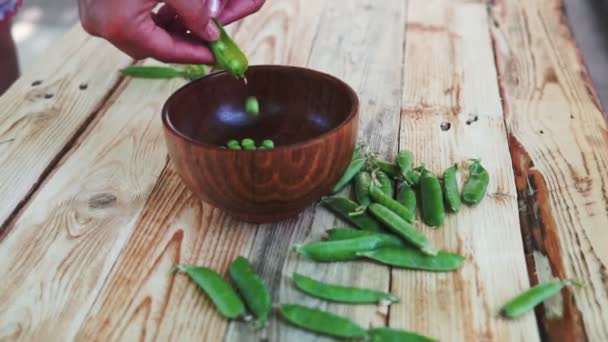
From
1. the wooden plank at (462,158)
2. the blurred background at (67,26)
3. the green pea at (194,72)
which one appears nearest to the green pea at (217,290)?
the wooden plank at (462,158)

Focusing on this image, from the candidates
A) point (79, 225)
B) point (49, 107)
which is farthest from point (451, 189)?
point (49, 107)

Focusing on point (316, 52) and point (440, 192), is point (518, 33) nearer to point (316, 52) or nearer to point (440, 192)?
point (316, 52)

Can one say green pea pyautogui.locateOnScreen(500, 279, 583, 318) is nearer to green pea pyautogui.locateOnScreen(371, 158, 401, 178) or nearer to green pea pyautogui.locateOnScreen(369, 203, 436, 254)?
green pea pyautogui.locateOnScreen(369, 203, 436, 254)

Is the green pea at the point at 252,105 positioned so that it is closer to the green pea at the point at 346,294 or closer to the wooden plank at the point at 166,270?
the wooden plank at the point at 166,270

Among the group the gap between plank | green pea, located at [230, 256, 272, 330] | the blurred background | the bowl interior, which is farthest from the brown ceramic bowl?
the blurred background

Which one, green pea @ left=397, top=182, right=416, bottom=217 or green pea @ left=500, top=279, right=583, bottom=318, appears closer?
green pea @ left=500, top=279, right=583, bottom=318
